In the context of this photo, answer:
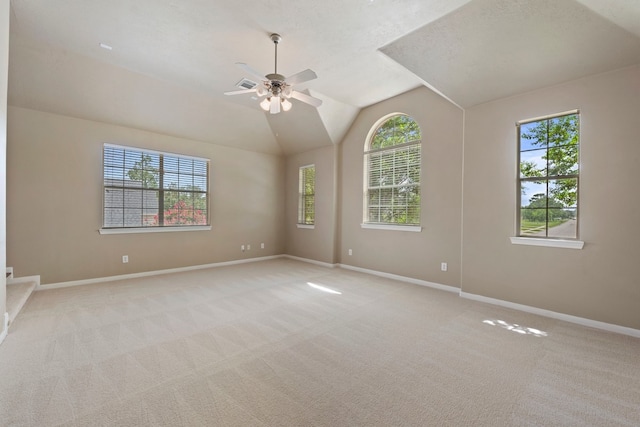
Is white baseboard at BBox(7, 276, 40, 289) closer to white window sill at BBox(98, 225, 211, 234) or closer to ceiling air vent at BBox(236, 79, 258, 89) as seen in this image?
white window sill at BBox(98, 225, 211, 234)

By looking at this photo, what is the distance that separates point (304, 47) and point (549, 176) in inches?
136

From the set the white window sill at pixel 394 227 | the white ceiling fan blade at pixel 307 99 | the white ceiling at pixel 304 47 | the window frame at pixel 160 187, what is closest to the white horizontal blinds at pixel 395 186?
the white window sill at pixel 394 227

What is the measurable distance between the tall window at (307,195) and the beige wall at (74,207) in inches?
74.7

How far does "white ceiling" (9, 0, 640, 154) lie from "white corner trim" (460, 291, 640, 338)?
279cm

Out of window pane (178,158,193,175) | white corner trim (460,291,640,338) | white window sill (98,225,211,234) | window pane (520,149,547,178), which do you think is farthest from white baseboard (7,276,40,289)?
window pane (520,149,547,178)

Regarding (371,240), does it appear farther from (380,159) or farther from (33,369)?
(33,369)

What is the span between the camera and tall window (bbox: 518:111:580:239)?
3340mm

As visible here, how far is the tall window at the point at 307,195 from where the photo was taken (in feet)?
22.2

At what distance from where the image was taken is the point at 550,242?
11.2 feet

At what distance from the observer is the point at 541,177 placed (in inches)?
139

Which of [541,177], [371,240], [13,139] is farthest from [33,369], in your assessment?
[541,177]

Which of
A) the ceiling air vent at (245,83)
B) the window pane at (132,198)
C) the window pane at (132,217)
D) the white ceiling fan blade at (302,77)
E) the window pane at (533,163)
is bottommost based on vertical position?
the window pane at (132,217)

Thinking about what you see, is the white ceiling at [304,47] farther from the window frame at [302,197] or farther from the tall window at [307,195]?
the window frame at [302,197]

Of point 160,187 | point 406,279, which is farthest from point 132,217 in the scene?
point 406,279
